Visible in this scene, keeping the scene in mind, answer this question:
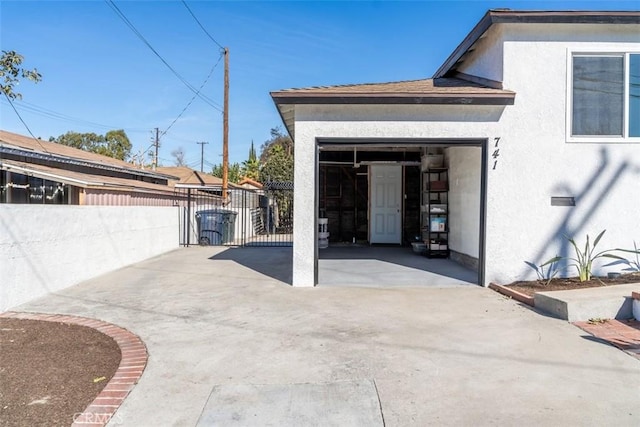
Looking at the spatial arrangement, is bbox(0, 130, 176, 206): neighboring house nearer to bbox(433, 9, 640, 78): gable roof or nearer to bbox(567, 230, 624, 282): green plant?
bbox(433, 9, 640, 78): gable roof

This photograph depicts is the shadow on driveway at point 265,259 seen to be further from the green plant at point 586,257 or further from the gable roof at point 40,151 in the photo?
the gable roof at point 40,151

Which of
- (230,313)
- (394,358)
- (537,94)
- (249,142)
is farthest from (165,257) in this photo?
(249,142)

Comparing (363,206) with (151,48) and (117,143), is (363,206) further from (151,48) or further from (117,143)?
(117,143)

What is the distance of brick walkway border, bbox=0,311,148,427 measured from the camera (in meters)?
2.79

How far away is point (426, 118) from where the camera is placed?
22.4 ft

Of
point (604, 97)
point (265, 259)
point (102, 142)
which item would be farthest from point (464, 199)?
point (102, 142)

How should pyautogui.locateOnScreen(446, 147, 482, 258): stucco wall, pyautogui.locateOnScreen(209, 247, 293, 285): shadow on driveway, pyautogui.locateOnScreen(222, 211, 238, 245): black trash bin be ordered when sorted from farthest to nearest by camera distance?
1. pyautogui.locateOnScreen(222, 211, 238, 245): black trash bin
2. pyautogui.locateOnScreen(209, 247, 293, 285): shadow on driveway
3. pyautogui.locateOnScreen(446, 147, 482, 258): stucco wall

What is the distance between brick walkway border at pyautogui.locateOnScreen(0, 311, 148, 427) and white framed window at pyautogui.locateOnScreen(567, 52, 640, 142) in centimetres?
705

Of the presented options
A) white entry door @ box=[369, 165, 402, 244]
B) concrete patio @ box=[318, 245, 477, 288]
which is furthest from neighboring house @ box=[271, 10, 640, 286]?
white entry door @ box=[369, 165, 402, 244]

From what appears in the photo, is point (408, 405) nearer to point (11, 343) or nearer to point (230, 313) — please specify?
point (230, 313)

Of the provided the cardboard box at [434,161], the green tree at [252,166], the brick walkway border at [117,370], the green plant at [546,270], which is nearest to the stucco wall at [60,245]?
the brick walkway border at [117,370]

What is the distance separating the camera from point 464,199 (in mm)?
8852

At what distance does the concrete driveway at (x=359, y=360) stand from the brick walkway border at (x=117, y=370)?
9 centimetres

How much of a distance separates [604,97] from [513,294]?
3669 mm
